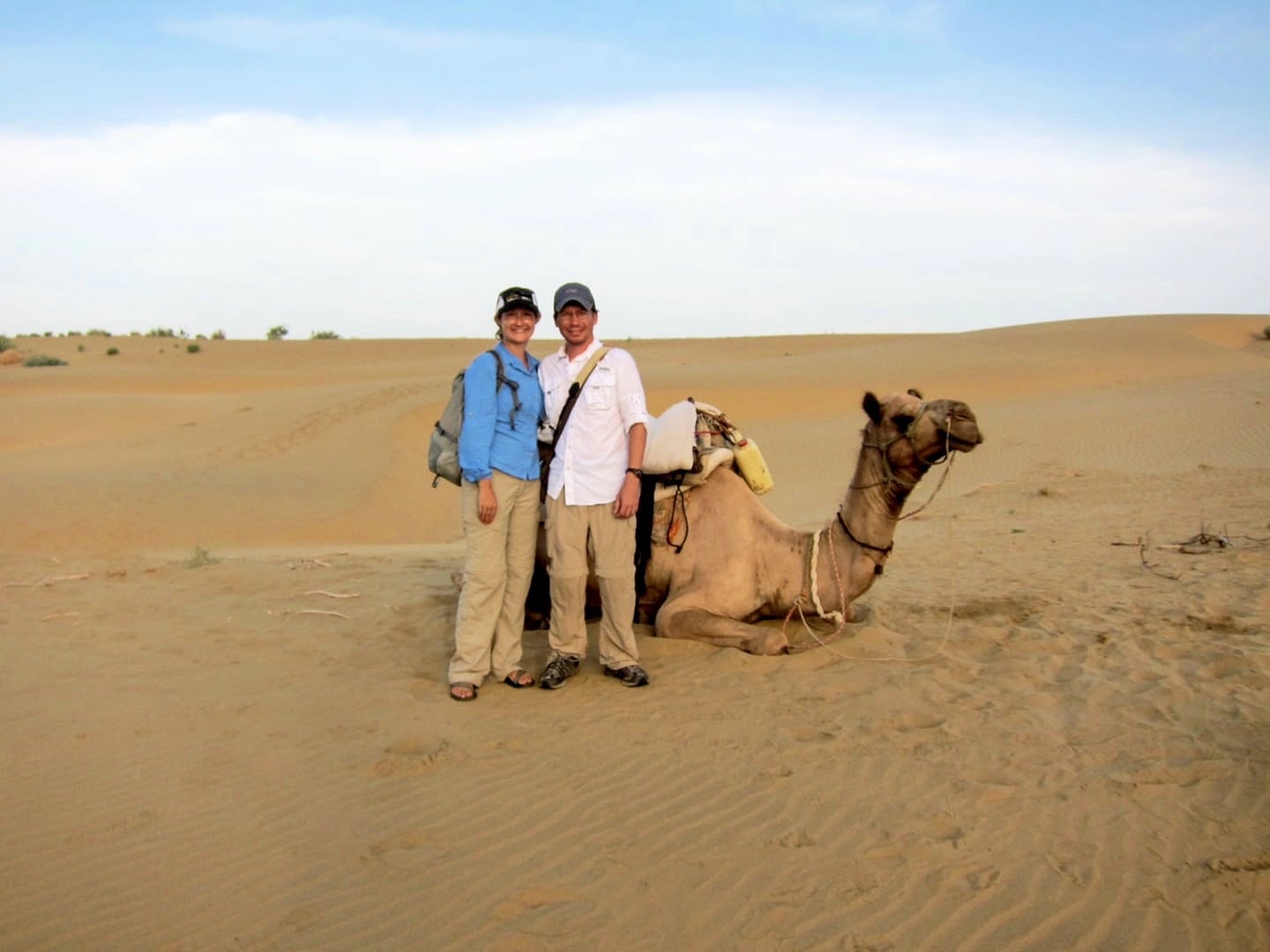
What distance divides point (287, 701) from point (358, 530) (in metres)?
10.3

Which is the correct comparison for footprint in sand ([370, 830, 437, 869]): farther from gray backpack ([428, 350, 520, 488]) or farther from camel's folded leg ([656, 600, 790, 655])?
camel's folded leg ([656, 600, 790, 655])

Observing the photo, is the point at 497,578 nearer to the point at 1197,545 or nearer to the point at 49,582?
the point at 49,582

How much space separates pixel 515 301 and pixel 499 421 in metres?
0.69

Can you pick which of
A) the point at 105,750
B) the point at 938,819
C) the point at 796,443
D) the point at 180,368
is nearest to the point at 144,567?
the point at 105,750

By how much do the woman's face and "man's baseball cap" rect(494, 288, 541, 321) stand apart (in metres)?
0.01

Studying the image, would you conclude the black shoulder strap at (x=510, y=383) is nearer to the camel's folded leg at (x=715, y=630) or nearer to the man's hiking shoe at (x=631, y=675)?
the man's hiking shoe at (x=631, y=675)

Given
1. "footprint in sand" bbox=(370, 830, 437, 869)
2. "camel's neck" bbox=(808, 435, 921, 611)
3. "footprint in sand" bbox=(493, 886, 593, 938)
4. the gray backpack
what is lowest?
"footprint in sand" bbox=(370, 830, 437, 869)

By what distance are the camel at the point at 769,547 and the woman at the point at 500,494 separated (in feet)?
3.55

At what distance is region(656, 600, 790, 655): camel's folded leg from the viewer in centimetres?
623

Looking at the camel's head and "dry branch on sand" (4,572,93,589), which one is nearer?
the camel's head

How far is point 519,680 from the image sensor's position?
5957 millimetres

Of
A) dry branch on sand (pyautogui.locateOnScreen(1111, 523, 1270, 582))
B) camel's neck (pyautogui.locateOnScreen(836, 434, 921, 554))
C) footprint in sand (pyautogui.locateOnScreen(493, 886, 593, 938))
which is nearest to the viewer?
footprint in sand (pyautogui.locateOnScreen(493, 886, 593, 938))

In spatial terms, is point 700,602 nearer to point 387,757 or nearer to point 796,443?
point 387,757

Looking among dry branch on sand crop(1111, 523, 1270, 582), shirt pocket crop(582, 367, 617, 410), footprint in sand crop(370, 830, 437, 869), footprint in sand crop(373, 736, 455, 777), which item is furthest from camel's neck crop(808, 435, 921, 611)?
dry branch on sand crop(1111, 523, 1270, 582)
